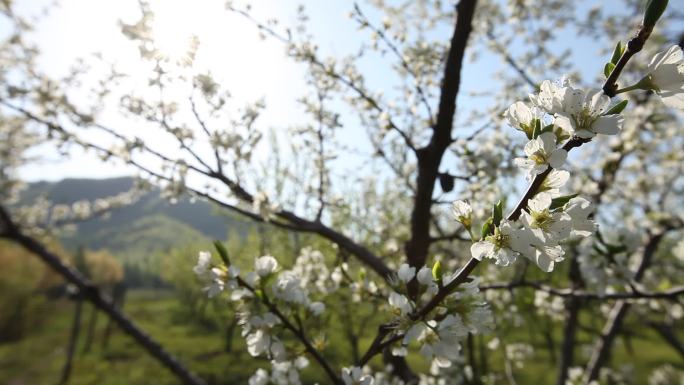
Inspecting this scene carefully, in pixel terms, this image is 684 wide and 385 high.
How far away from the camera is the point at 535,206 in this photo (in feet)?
3.22

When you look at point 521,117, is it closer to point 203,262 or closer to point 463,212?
point 463,212

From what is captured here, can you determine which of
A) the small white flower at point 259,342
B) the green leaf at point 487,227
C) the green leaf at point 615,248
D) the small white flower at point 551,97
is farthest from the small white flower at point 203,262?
the green leaf at point 615,248

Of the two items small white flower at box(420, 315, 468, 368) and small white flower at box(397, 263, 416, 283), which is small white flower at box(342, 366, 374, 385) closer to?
small white flower at box(420, 315, 468, 368)

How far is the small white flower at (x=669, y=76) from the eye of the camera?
92cm

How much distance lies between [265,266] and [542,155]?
111cm

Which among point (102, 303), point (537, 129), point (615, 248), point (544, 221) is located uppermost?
point (537, 129)

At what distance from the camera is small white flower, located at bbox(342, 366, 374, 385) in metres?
1.44

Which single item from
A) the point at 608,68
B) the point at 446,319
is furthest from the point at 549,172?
the point at 446,319

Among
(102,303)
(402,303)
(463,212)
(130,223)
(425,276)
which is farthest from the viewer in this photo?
(130,223)

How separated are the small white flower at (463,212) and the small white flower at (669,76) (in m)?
0.52

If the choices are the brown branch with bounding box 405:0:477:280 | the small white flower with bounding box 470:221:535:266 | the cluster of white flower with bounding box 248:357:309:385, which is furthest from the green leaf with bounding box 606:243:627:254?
the cluster of white flower with bounding box 248:357:309:385

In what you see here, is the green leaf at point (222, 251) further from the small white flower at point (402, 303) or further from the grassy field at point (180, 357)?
the grassy field at point (180, 357)

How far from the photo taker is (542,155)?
3.15 feet

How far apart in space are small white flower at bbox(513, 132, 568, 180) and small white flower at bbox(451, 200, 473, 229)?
0.24 m
